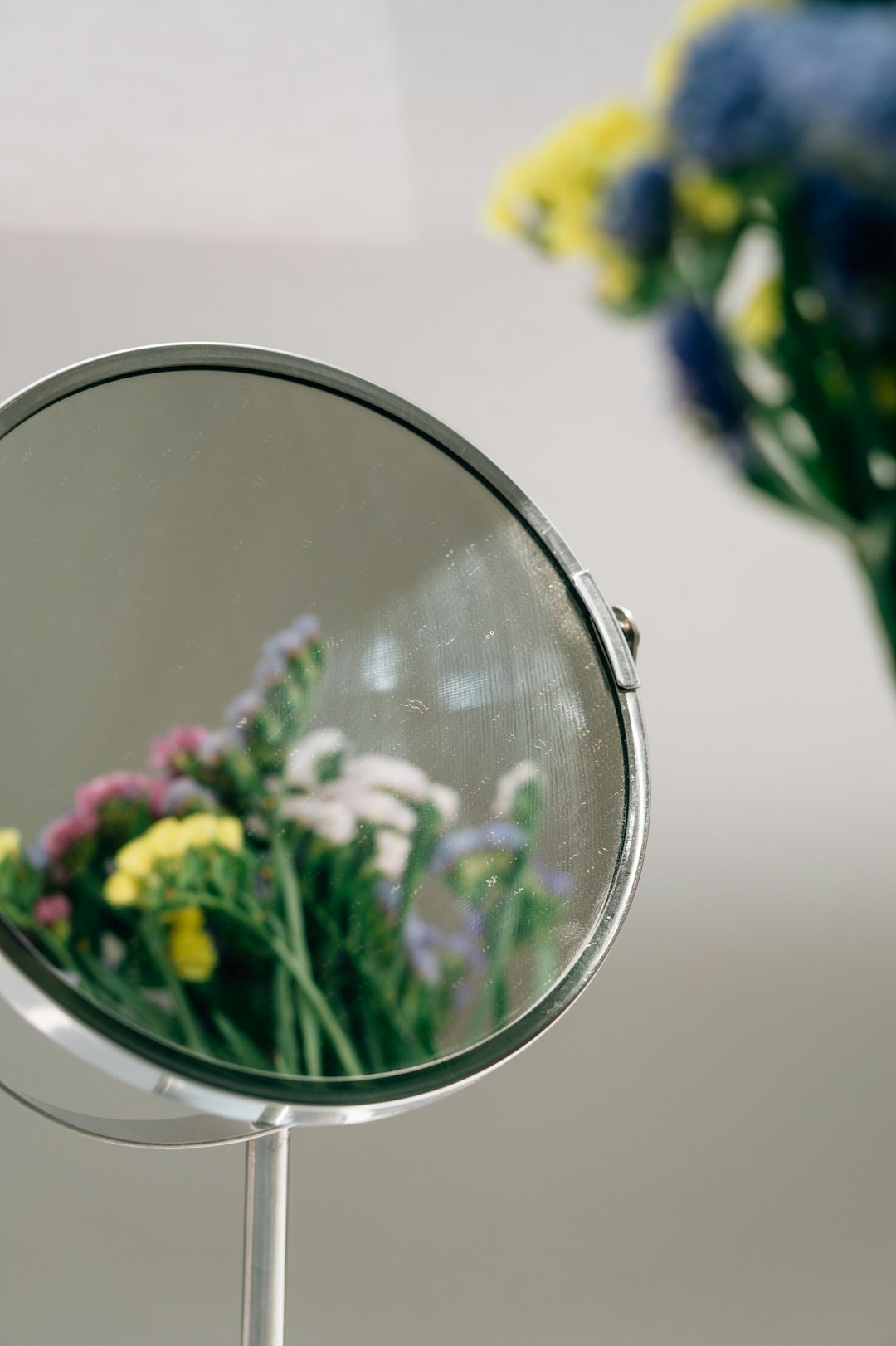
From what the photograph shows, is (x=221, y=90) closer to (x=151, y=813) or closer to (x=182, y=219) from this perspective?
(x=182, y=219)

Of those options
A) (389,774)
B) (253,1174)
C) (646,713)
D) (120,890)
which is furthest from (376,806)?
(646,713)

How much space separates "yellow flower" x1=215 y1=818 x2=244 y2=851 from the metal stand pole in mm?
204

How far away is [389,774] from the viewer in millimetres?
521

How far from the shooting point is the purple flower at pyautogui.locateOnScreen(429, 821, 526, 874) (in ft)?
1.68

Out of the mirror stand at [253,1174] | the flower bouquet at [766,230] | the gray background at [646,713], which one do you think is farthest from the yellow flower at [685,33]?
the gray background at [646,713]

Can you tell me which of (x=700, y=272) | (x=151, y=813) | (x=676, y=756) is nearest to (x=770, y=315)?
(x=700, y=272)

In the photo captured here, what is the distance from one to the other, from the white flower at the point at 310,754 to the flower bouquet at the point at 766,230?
0.32m

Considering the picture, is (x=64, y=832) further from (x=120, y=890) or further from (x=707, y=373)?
(x=707, y=373)

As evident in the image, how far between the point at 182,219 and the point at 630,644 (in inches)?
30.1

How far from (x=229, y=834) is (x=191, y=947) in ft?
0.17

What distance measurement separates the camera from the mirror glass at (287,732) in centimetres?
44

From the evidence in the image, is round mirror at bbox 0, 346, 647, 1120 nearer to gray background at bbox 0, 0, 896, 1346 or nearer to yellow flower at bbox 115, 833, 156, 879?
yellow flower at bbox 115, 833, 156, 879

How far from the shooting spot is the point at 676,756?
1149mm

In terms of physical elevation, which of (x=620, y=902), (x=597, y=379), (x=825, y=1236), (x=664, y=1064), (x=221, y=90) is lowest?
(x=825, y=1236)
